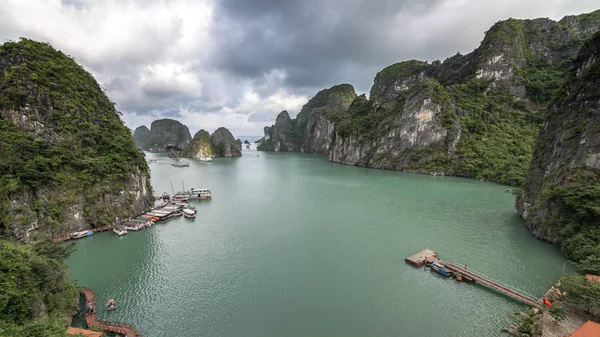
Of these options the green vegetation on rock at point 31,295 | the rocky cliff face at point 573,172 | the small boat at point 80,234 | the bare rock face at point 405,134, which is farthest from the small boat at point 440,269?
the bare rock face at point 405,134

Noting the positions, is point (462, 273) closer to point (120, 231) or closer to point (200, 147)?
point (120, 231)

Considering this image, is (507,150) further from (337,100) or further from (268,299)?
(337,100)

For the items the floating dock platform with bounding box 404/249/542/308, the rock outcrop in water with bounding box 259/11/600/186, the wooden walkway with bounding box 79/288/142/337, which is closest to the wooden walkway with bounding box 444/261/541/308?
the floating dock platform with bounding box 404/249/542/308

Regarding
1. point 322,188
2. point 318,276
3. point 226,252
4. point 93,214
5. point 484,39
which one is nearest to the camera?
point 318,276

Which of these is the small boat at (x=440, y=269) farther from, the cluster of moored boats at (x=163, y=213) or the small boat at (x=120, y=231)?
the small boat at (x=120, y=231)

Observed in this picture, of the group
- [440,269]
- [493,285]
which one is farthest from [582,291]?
[440,269]

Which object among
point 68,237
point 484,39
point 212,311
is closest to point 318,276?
point 212,311
